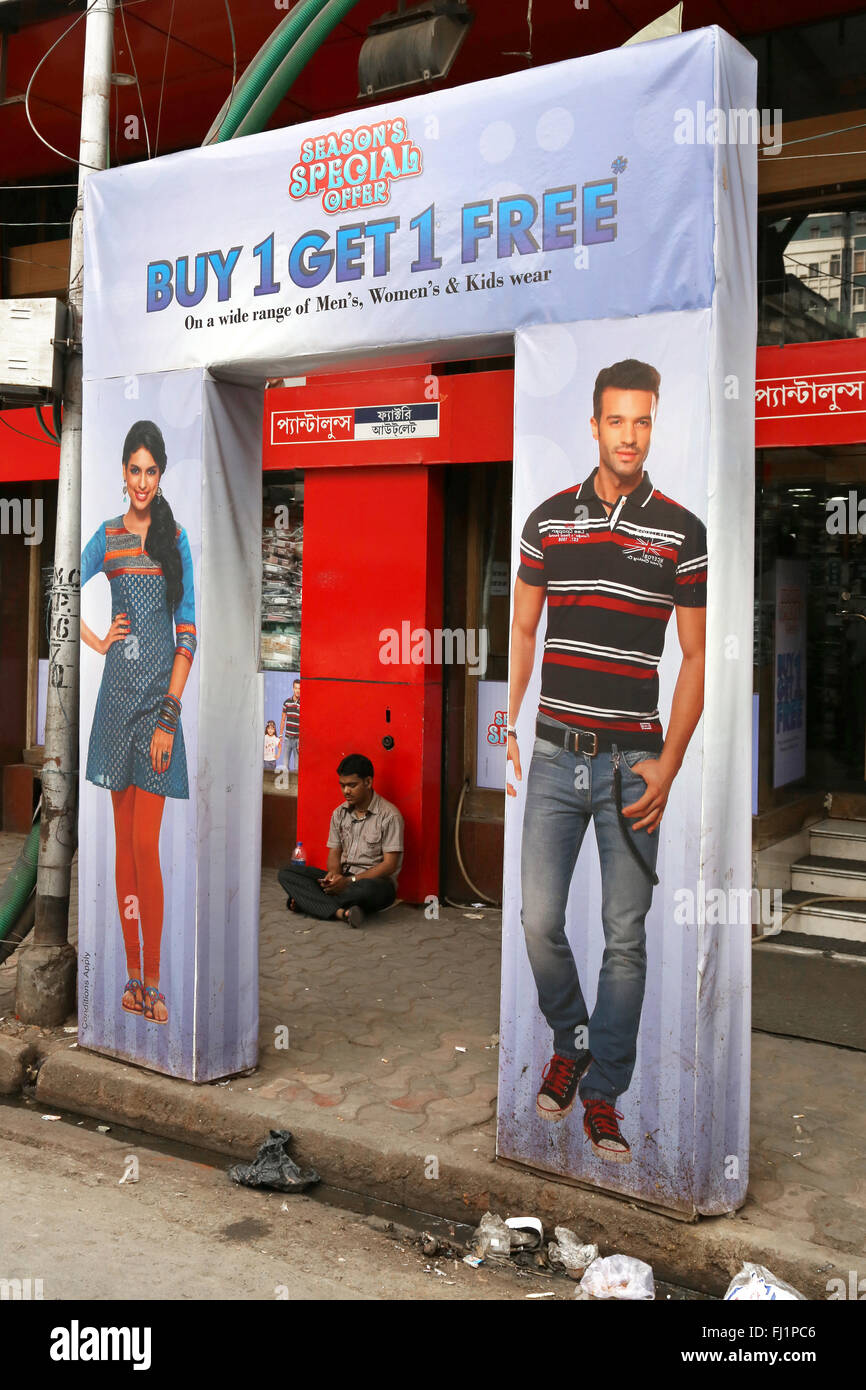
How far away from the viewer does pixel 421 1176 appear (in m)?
4.56

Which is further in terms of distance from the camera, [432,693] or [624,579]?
[432,693]

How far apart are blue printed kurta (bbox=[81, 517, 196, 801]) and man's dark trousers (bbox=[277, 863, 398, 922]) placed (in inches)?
109

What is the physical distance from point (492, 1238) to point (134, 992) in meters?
2.04

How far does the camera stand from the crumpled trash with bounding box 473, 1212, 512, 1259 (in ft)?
13.6

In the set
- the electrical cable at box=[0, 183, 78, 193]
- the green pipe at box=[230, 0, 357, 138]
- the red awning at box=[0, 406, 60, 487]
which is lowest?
the red awning at box=[0, 406, 60, 487]

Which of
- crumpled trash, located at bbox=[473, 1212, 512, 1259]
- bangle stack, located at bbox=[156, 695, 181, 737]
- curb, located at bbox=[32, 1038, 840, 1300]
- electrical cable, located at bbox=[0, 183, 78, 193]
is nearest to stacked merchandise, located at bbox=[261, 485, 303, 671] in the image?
electrical cable, located at bbox=[0, 183, 78, 193]

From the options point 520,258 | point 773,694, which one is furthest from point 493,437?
point 520,258

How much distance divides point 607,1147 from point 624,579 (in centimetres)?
191

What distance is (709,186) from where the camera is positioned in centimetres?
391

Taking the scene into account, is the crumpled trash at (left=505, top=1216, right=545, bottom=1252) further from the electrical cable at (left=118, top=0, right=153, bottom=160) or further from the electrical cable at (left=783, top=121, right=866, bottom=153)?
the electrical cable at (left=118, top=0, right=153, bottom=160)

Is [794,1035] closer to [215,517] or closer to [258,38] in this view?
[215,517]

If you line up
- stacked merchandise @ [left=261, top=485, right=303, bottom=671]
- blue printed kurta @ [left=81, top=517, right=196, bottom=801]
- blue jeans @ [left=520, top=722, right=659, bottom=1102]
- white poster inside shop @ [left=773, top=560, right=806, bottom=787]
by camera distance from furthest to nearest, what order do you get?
stacked merchandise @ [left=261, top=485, right=303, bottom=671] < white poster inside shop @ [left=773, top=560, right=806, bottom=787] < blue printed kurta @ [left=81, top=517, right=196, bottom=801] < blue jeans @ [left=520, top=722, right=659, bottom=1102]

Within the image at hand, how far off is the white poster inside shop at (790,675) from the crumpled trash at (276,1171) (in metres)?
4.15

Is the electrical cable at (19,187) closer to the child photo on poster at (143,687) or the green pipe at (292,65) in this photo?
the green pipe at (292,65)
